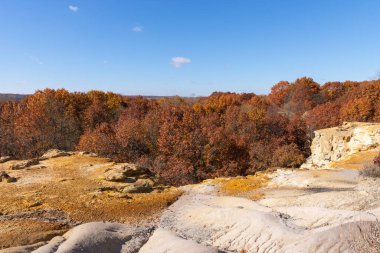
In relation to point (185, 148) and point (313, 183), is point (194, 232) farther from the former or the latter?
point (185, 148)

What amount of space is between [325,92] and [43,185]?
311 feet

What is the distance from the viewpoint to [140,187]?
25.0 meters

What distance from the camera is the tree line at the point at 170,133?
152 feet

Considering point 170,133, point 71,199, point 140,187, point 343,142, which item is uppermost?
point 343,142

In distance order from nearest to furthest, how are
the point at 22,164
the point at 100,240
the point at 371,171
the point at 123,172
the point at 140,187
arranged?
the point at 100,240 < the point at 371,171 < the point at 140,187 < the point at 123,172 < the point at 22,164

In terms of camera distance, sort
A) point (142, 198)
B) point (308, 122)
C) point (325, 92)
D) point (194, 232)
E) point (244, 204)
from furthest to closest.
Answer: point (325, 92), point (308, 122), point (142, 198), point (244, 204), point (194, 232)

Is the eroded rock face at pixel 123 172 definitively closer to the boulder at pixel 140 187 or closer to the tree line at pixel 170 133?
the boulder at pixel 140 187

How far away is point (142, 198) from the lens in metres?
23.1

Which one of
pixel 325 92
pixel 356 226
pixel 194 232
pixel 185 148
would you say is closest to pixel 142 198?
pixel 194 232

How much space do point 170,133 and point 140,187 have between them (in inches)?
1082

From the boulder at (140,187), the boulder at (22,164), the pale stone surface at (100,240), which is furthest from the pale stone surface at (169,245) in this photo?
the boulder at (22,164)

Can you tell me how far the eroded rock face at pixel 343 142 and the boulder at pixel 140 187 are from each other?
21.2m

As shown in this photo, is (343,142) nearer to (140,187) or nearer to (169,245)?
(140,187)

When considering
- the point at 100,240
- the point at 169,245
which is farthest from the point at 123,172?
the point at 169,245
